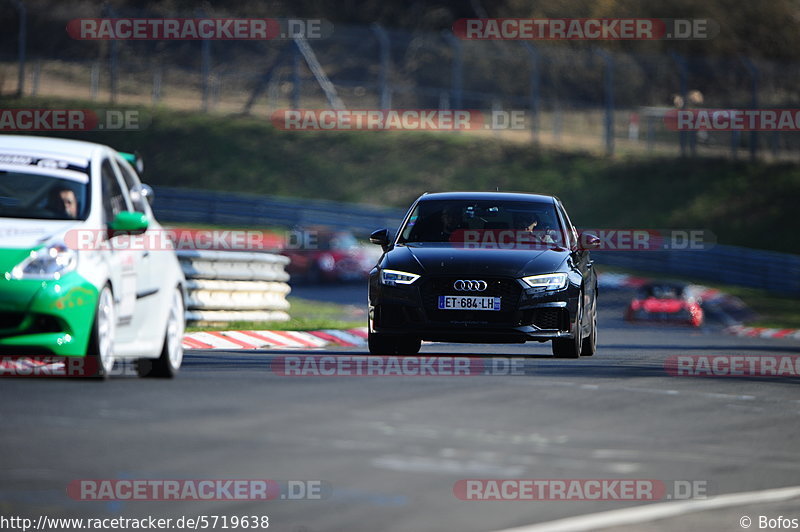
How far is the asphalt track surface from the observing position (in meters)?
7.41

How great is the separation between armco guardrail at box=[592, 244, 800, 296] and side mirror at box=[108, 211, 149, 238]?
99.8 feet

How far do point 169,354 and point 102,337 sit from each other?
1.31 m

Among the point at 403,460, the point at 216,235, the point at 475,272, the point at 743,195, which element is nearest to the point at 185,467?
the point at 403,460

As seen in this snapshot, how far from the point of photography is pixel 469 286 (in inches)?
529

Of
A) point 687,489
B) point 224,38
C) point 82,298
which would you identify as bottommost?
point 687,489

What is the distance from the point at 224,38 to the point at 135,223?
1611 inches

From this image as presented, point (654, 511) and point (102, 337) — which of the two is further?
point (102, 337)

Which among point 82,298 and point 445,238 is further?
point 445,238

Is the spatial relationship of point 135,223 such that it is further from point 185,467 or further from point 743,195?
point 743,195

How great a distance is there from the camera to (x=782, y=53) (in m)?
65.6

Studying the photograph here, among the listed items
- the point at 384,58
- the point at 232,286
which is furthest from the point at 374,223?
the point at 232,286

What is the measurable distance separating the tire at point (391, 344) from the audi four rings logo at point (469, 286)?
0.90 meters

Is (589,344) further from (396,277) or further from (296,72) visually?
(296,72)

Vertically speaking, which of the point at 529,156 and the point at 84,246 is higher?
the point at 529,156
